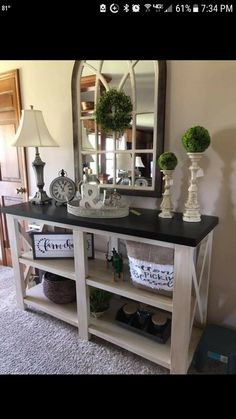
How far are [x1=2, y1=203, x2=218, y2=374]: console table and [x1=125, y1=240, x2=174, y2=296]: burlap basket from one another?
0.17ft

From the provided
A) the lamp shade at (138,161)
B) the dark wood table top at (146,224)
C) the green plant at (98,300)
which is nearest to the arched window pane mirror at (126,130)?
the lamp shade at (138,161)

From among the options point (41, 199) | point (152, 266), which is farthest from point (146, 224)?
point (41, 199)

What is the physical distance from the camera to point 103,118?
1556mm

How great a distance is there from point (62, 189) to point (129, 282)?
0.77 metres

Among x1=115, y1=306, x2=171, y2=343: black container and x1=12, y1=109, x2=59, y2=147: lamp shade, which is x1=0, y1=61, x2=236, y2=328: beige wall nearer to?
x1=115, y1=306, x2=171, y2=343: black container

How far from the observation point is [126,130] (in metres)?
1.58

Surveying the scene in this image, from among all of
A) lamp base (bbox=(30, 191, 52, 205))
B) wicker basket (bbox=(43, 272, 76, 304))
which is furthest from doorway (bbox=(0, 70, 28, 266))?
wicker basket (bbox=(43, 272, 76, 304))

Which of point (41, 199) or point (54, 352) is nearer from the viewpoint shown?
point (54, 352)

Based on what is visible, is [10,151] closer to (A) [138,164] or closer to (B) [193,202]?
(A) [138,164]

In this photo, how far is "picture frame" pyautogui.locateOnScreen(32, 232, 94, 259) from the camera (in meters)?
1.73
